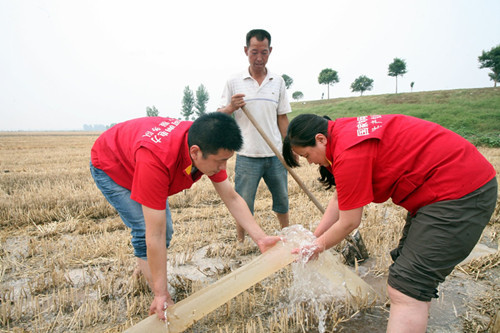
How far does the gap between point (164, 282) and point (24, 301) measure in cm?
170

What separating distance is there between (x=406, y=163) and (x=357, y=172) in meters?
Result: 0.32

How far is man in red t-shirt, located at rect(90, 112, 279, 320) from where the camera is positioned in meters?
1.96

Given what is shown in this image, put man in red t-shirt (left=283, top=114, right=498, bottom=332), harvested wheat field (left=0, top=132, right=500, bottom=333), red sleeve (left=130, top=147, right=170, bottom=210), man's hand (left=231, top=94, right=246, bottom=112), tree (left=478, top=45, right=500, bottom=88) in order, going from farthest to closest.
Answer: tree (left=478, top=45, right=500, bottom=88), man's hand (left=231, top=94, right=246, bottom=112), harvested wheat field (left=0, top=132, right=500, bottom=333), red sleeve (left=130, top=147, right=170, bottom=210), man in red t-shirt (left=283, top=114, right=498, bottom=332)

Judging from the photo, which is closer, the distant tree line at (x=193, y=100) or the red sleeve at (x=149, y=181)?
the red sleeve at (x=149, y=181)

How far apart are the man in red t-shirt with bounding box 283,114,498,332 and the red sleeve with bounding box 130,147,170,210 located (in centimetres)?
112

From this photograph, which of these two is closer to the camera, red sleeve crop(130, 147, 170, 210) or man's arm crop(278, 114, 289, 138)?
red sleeve crop(130, 147, 170, 210)

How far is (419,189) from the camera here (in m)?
1.89

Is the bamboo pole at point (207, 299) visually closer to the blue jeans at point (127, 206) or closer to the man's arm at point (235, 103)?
the blue jeans at point (127, 206)

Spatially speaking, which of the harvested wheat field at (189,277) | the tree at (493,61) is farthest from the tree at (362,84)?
the harvested wheat field at (189,277)

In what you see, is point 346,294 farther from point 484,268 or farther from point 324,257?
point 484,268

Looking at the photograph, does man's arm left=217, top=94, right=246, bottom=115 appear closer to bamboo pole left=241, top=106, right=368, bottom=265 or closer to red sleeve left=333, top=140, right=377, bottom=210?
bamboo pole left=241, top=106, right=368, bottom=265

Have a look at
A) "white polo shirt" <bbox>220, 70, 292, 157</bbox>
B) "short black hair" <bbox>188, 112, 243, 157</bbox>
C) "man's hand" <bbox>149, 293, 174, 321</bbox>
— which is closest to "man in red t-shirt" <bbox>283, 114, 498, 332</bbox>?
"short black hair" <bbox>188, 112, 243, 157</bbox>

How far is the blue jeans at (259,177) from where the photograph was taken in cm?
362

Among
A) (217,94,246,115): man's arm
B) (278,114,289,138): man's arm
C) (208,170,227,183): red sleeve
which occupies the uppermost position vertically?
(217,94,246,115): man's arm
